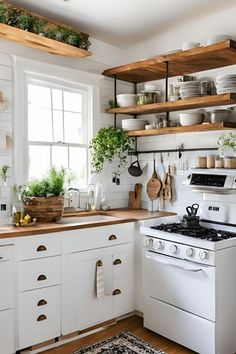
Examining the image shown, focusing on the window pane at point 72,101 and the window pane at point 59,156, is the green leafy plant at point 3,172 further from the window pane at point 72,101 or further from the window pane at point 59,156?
the window pane at point 72,101

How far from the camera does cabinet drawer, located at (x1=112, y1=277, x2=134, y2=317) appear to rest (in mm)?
3219

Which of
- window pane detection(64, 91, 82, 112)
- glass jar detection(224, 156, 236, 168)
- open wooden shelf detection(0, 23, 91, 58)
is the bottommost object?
glass jar detection(224, 156, 236, 168)

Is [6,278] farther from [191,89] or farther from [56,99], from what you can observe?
[191,89]

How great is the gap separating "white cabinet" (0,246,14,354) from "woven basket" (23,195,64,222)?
577mm

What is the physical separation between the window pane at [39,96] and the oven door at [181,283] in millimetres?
1752

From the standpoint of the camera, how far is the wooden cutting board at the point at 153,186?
383 centimetres

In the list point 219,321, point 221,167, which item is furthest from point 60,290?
point 221,167

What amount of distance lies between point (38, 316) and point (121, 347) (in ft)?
Answer: 2.33

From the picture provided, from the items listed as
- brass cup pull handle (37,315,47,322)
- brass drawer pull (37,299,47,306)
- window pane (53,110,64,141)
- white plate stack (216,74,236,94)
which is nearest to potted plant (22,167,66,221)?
window pane (53,110,64,141)

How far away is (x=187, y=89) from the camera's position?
3.27 meters

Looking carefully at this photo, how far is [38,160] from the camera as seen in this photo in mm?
3461

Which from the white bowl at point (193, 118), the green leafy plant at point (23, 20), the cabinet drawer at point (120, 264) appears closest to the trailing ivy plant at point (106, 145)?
the white bowl at point (193, 118)

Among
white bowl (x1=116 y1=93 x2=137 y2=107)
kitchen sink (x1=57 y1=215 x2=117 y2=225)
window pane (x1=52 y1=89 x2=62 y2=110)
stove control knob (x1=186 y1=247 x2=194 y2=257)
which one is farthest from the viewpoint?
white bowl (x1=116 y1=93 x2=137 y2=107)

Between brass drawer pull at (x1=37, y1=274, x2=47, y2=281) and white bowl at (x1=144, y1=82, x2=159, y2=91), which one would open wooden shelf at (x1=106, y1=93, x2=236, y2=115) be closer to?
white bowl at (x1=144, y1=82, x2=159, y2=91)
